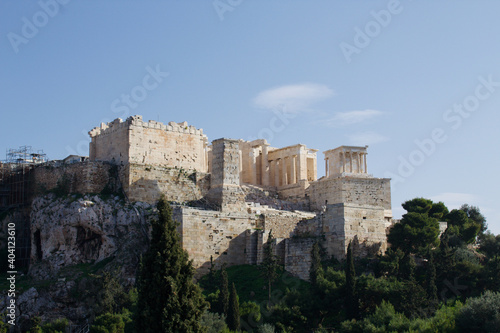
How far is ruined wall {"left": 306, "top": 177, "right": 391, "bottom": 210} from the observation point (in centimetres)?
5769

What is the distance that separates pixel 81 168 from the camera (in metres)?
53.7

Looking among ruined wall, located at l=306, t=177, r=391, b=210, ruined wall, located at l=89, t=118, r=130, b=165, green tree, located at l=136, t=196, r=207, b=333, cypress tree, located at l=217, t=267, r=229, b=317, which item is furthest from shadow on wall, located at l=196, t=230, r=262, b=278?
green tree, located at l=136, t=196, r=207, b=333

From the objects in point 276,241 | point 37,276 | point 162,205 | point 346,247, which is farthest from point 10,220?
point 162,205

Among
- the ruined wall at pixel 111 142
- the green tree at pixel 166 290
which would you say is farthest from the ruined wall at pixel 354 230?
the green tree at pixel 166 290

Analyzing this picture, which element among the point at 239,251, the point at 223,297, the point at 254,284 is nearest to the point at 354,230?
the point at 254,284

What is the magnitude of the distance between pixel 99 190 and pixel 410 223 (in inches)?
786

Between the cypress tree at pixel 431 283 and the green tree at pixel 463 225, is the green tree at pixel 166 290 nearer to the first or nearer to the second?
the cypress tree at pixel 431 283

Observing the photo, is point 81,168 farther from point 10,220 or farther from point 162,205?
point 162,205

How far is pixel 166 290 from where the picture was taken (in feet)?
103

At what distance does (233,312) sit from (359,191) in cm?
1873

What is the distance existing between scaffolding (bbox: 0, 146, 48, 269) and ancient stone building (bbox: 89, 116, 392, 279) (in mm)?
5385

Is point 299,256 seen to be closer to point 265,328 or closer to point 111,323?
point 265,328

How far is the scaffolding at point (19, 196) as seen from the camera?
55.5 meters

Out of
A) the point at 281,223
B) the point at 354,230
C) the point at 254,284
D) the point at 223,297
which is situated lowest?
the point at 223,297
